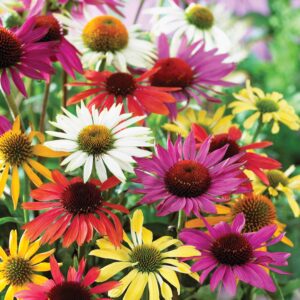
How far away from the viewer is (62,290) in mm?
472

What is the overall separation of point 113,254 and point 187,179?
0.09 meters

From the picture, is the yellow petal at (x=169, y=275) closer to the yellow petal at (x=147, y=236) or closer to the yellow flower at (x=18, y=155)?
the yellow petal at (x=147, y=236)

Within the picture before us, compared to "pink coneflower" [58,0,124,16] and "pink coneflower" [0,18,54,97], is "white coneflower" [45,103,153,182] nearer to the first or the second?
"pink coneflower" [0,18,54,97]

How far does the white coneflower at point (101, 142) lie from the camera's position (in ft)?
1.69

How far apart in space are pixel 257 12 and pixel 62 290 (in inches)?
72.8

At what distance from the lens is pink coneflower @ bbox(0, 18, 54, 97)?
1.97 ft

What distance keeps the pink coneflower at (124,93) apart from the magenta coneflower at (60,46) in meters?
0.02

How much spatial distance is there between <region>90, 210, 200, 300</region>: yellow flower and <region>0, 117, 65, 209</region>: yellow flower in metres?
0.10

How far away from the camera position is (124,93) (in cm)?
68

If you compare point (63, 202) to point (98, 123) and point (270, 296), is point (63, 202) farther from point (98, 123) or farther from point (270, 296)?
point (270, 296)

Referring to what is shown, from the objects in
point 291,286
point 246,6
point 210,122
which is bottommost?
point 246,6

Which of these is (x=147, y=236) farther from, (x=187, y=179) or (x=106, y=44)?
(x=106, y=44)

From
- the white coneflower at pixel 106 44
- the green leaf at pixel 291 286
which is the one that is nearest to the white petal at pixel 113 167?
the white coneflower at pixel 106 44

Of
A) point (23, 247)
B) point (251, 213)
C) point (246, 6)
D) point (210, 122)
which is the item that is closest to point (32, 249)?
point (23, 247)
